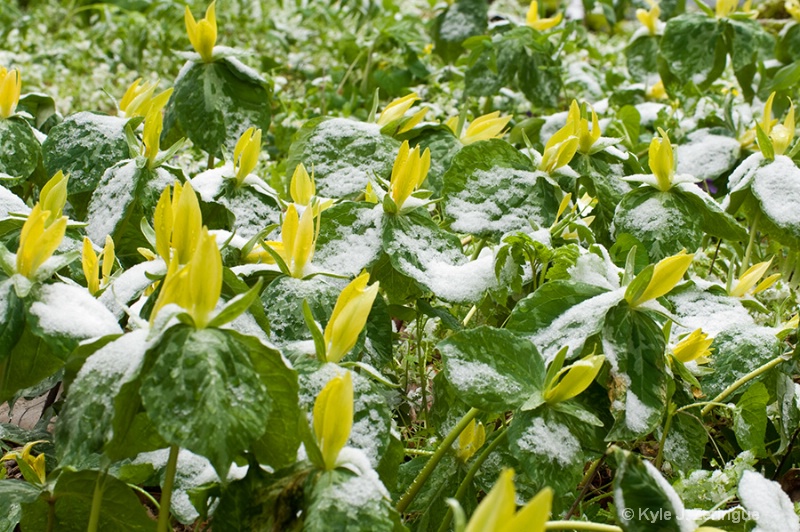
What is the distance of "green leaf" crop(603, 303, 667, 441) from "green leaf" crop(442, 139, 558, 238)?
39 centimetres

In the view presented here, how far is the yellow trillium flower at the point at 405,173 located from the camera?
4.39ft

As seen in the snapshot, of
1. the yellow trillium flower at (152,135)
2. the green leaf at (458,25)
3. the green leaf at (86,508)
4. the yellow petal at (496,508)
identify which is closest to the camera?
the yellow petal at (496,508)

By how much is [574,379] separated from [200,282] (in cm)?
45

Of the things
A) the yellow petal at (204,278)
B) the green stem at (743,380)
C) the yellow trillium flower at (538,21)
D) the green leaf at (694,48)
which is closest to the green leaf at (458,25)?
the yellow trillium flower at (538,21)

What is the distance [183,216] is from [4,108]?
82cm

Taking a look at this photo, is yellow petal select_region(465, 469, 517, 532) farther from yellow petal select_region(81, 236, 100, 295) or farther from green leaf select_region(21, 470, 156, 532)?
yellow petal select_region(81, 236, 100, 295)

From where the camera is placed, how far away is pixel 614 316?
113cm

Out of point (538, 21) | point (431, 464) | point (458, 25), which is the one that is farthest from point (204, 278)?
point (458, 25)

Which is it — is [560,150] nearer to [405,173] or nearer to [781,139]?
[405,173]

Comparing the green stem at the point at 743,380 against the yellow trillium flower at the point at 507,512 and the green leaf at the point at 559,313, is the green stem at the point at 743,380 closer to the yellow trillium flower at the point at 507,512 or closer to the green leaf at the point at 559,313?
the green leaf at the point at 559,313

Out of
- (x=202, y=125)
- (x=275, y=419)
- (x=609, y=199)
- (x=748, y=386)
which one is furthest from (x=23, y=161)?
(x=748, y=386)

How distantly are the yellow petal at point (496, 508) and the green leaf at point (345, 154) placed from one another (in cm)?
104

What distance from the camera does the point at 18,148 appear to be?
5.15 feet

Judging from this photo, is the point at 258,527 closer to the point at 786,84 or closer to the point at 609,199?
the point at 609,199
